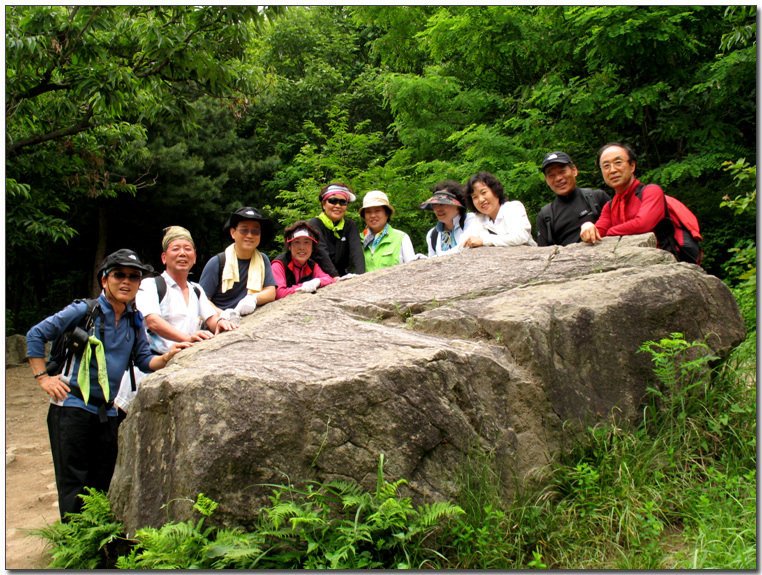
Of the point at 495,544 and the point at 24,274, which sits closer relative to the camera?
the point at 495,544

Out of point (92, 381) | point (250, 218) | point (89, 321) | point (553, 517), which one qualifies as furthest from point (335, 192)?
point (553, 517)

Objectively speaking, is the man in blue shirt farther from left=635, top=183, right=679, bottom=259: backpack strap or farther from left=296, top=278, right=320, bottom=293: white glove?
Result: left=635, top=183, right=679, bottom=259: backpack strap

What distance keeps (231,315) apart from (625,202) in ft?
10.9

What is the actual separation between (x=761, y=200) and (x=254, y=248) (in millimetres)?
4046

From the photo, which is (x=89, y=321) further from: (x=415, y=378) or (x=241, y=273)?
(x=415, y=378)

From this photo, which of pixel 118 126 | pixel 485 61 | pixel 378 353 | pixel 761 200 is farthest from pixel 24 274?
pixel 761 200

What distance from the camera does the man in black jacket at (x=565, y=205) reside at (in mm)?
4922

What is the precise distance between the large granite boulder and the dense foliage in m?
1.78

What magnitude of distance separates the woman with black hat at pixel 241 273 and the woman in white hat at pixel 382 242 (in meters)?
1.15

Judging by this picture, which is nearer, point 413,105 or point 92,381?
point 92,381

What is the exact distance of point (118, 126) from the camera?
33.8 feet

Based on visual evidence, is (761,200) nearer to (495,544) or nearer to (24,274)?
(495,544)

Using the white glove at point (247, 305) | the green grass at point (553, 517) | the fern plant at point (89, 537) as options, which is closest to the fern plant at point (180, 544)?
the green grass at point (553, 517)

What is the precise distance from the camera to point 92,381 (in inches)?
159
